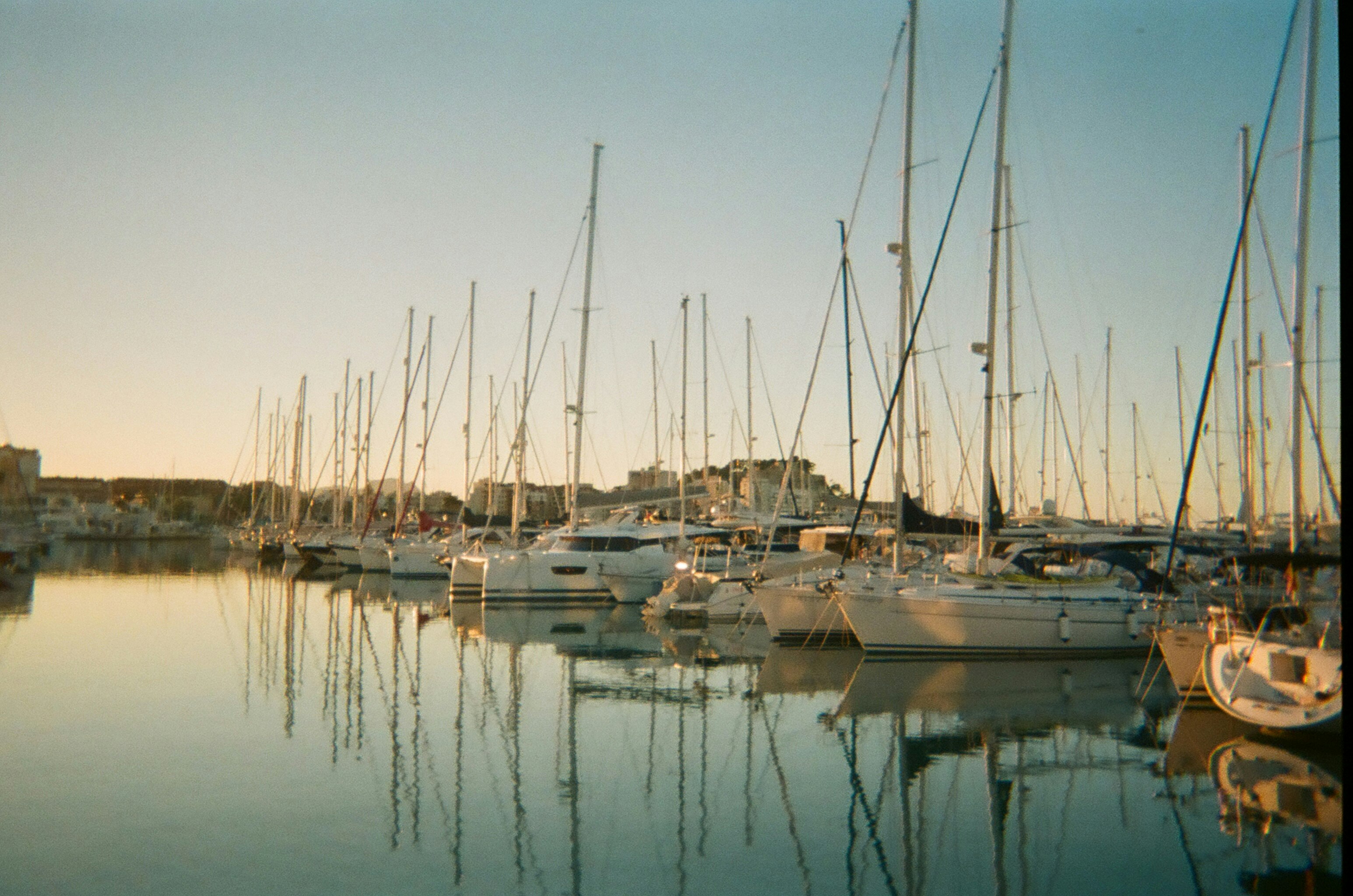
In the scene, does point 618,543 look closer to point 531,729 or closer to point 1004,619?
point 1004,619

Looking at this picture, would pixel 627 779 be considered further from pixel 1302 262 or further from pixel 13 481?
pixel 13 481

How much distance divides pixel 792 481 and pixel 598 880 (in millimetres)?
63184

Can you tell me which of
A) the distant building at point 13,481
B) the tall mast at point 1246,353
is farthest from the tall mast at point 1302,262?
the distant building at point 13,481

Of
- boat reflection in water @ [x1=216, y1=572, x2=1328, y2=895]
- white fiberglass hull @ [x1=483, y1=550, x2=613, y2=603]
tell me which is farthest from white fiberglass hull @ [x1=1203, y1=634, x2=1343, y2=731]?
white fiberglass hull @ [x1=483, y1=550, x2=613, y2=603]

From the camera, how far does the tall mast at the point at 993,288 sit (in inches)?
822

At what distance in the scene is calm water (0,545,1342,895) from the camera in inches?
312

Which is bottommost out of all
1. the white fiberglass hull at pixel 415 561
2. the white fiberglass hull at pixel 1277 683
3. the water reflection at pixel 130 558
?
the water reflection at pixel 130 558

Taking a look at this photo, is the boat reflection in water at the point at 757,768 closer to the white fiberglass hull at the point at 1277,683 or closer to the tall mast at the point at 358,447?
the white fiberglass hull at the point at 1277,683

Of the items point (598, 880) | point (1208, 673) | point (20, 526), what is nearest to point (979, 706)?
point (1208, 673)

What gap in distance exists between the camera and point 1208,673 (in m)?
13.0

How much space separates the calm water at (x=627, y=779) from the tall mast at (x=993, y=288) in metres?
3.46

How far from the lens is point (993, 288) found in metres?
21.4

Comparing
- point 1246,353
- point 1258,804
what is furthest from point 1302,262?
point 1258,804

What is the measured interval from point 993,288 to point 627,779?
48.3ft
